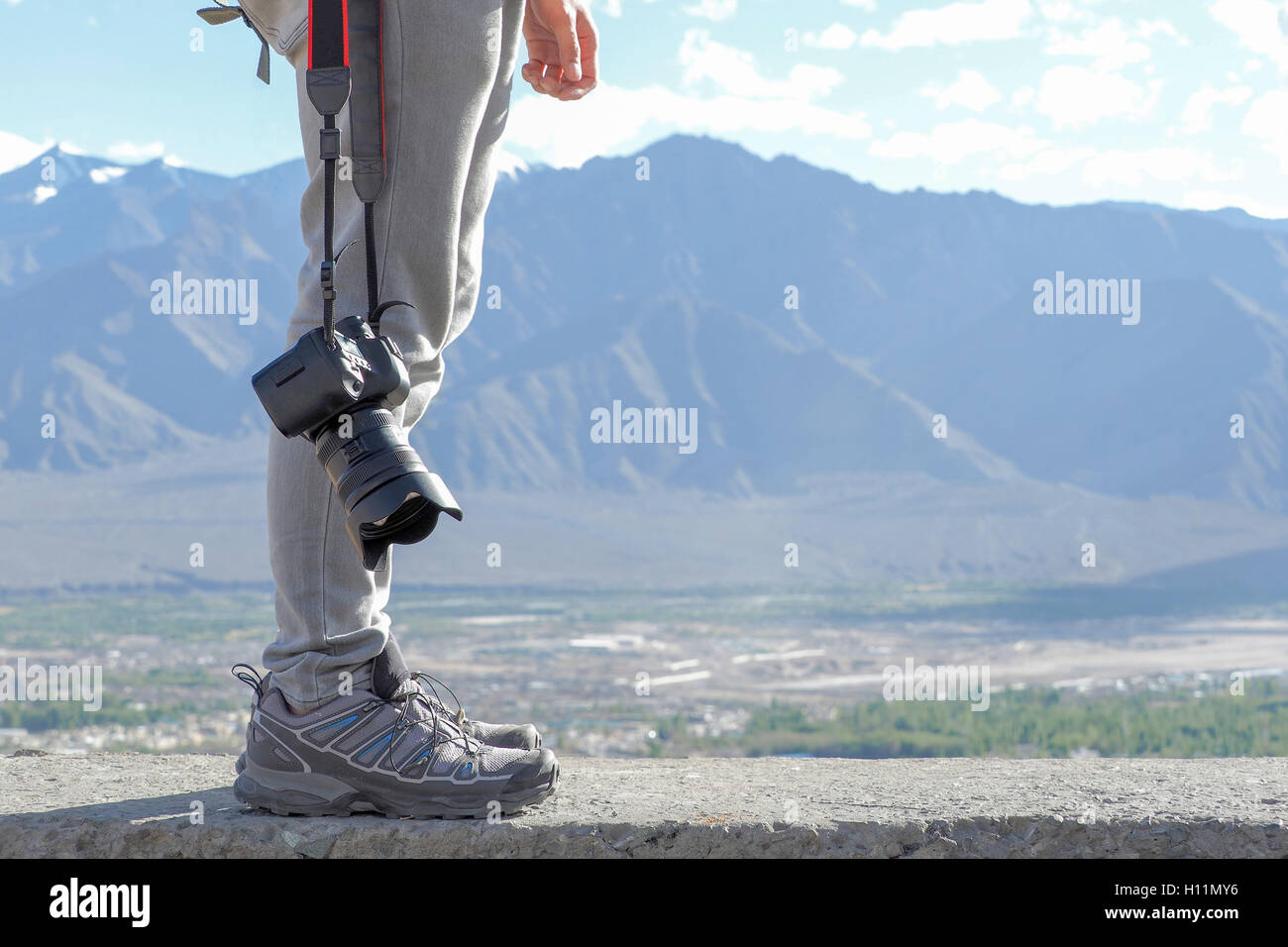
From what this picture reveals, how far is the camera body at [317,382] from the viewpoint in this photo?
1.70m

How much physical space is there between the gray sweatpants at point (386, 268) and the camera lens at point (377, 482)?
0.13 meters

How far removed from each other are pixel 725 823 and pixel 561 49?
1383 millimetres

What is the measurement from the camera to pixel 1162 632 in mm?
107438

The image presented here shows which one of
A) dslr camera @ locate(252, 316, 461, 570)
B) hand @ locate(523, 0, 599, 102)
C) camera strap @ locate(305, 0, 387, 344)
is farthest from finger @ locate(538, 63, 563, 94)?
dslr camera @ locate(252, 316, 461, 570)

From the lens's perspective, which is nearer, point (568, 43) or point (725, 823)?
point (725, 823)

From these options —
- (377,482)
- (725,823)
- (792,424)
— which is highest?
(792,424)

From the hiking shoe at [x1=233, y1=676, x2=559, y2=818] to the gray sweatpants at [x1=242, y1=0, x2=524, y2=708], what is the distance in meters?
0.05

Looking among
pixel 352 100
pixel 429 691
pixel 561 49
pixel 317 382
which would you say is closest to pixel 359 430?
pixel 317 382

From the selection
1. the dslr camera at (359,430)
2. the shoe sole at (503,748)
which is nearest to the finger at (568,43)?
the dslr camera at (359,430)

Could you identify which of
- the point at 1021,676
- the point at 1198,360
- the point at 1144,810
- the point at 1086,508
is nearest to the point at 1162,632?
the point at 1021,676

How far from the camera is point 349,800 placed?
1992 millimetres

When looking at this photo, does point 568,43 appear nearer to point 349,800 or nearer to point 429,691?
point 429,691

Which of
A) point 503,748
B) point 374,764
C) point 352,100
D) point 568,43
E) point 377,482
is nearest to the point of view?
point 377,482
